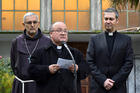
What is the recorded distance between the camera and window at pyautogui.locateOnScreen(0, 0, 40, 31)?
688 inches

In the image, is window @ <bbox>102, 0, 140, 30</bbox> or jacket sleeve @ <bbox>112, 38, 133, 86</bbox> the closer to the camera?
jacket sleeve @ <bbox>112, 38, 133, 86</bbox>

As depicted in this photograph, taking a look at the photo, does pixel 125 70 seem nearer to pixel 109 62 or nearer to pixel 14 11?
pixel 109 62

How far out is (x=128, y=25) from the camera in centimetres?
1720

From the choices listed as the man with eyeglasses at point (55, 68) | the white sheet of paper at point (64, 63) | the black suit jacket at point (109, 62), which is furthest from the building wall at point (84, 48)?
the white sheet of paper at point (64, 63)

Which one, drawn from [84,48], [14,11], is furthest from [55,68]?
[84,48]

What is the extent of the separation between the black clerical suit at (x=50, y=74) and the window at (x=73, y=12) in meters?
11.7

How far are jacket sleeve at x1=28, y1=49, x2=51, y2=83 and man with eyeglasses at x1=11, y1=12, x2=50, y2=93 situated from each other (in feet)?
3.07

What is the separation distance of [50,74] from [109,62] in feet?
4.26

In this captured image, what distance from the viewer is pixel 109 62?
21.7ft

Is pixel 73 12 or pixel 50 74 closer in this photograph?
pixel 50 74

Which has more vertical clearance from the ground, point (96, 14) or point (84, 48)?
point (96, 14)

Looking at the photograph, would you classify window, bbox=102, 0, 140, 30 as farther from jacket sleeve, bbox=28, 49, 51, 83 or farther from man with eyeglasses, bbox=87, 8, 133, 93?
jacket sleeve, bbox=28, 49, 51, 83

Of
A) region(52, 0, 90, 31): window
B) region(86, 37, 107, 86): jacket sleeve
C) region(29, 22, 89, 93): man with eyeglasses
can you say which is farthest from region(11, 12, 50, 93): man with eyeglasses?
region(52, 0, 90, 31): window

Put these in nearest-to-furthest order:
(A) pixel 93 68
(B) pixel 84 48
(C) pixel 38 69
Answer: (C) pixel 38 69 → (A) pixel 93 68 → (B) pixel 84 48
